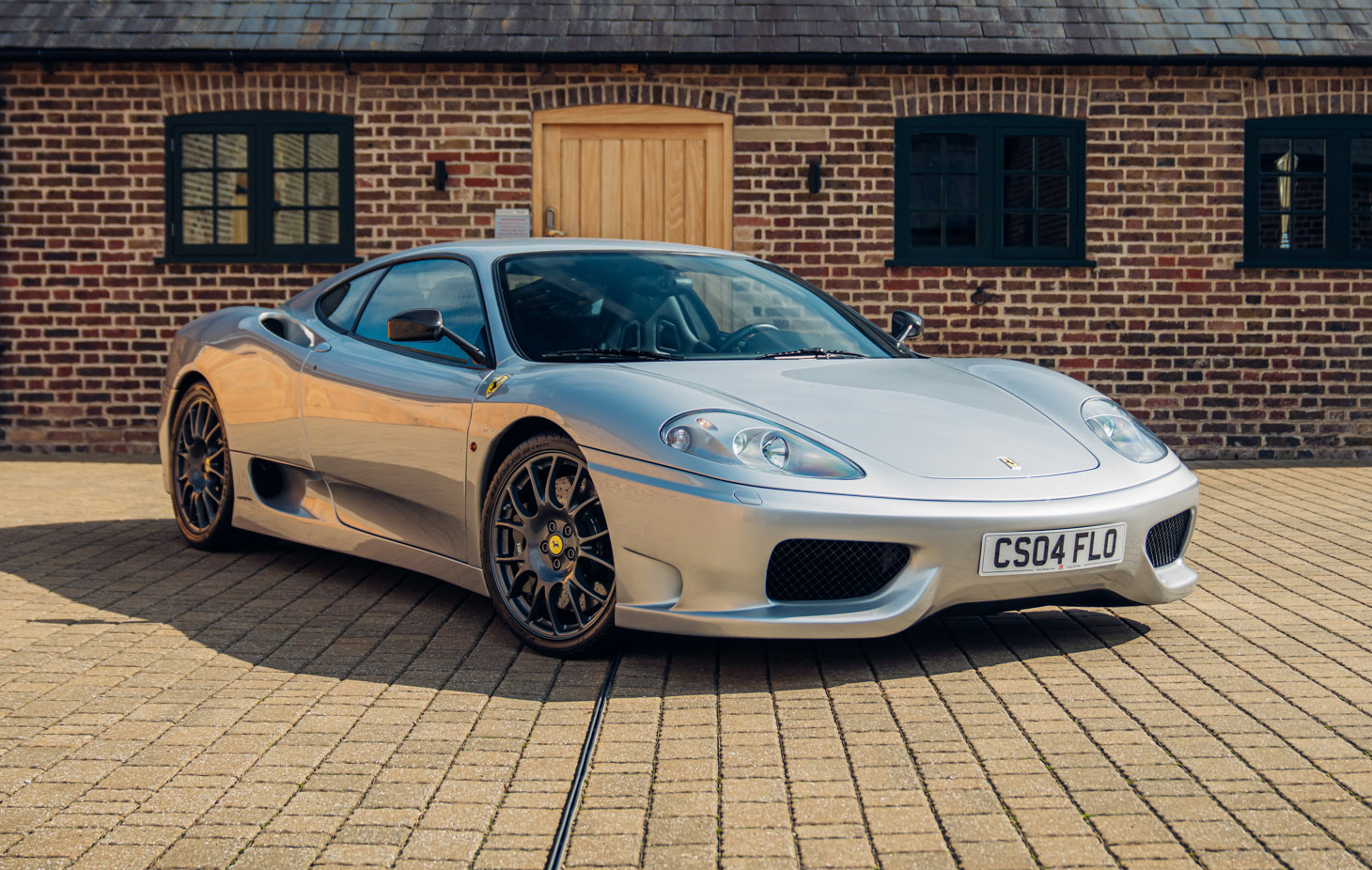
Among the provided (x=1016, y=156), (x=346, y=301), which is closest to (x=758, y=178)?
(x=1016, y=156)

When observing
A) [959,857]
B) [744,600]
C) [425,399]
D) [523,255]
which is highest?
[523,255]

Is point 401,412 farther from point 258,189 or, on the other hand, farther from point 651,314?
point 258,189

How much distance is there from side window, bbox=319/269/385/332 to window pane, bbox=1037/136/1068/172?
22.1 feet

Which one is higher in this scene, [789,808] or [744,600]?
[744,600]

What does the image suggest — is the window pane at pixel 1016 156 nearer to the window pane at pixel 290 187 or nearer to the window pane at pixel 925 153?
the window pane at pixel 925 153

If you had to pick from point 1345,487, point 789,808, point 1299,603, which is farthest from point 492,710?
point 1345,487

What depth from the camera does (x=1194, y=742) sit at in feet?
11.1

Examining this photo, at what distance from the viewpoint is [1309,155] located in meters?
11.1

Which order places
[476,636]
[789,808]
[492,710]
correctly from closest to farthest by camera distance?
[789,808], [492,710], [476,636]

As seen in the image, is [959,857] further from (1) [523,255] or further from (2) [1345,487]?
(2) [1345,487]

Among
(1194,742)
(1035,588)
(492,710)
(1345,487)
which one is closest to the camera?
(1194,742)

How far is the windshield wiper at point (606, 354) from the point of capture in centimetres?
466

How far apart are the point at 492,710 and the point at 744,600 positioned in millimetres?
730

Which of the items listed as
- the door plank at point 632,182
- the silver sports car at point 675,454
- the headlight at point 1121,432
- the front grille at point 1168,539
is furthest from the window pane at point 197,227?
the front grille at point 1168,539
